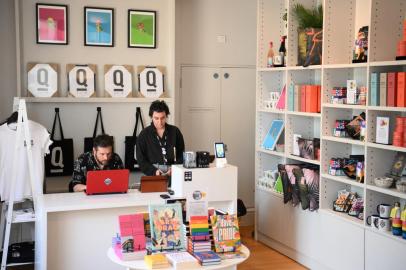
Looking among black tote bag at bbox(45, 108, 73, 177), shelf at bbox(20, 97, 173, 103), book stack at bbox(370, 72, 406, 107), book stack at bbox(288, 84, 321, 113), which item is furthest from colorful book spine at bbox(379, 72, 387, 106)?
black tote bag at bbox(45, 108, 73, 177)

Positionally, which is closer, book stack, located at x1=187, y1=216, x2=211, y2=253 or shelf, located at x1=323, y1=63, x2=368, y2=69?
book stack, located at x1=187, y1=216, x2=211, y2=253

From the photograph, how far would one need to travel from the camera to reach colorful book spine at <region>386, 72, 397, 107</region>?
14.3 ft

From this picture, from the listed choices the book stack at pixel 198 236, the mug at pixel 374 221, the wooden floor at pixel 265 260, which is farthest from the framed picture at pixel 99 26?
the mug at pixel 374 221

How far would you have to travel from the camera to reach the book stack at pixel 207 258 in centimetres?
336

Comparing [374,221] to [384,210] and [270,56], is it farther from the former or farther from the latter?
[270,56]

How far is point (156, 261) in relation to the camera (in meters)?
3.32

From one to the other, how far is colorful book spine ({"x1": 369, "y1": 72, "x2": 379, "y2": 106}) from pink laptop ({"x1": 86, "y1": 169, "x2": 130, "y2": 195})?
2044 millimetres

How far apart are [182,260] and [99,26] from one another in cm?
348

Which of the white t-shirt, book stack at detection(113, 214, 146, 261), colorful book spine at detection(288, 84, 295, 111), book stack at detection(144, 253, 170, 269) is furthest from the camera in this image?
colorful book spine at detection(288, 84, 295, 111)

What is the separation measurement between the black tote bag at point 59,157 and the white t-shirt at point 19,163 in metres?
0.59

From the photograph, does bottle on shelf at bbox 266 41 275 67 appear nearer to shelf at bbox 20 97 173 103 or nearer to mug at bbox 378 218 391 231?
shelf at bbox 20 97 173 103

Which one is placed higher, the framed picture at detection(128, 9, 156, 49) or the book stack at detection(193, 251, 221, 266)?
the framed picture at detection(128, 9, 156, 49)

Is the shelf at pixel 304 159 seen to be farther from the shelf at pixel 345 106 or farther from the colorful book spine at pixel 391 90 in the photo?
the colorful book spine at pixel 391 90

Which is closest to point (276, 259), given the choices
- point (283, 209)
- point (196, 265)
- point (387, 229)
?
point (283, 209)
